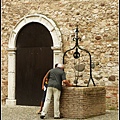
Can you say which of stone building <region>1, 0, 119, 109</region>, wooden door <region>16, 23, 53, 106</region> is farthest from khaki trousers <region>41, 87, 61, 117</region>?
wooden door <region>16, 23, 53, 106</region>

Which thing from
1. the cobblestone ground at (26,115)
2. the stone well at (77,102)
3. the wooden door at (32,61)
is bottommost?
the cobblestone ground at (26,115)

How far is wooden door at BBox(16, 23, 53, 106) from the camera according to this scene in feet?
41.3

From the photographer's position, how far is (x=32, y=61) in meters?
12.8

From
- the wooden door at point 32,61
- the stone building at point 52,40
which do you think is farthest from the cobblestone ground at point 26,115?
the wooden door at point 32,61

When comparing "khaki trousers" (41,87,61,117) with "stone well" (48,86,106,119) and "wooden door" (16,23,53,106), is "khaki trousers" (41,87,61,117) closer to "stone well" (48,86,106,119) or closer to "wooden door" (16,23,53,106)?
"stone well" (48,86,106,119)

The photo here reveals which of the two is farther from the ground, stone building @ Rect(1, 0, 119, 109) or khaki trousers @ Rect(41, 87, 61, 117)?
stone building @ Rect(1, 0, 119, 109)

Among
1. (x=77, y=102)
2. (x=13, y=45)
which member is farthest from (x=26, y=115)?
(x=13, y=45)

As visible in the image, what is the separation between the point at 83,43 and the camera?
472 inches

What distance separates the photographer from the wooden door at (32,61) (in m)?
12.6

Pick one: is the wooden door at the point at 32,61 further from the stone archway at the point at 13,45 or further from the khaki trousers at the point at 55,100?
the khaki trousers at the point at 55,100

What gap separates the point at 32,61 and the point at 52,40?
1000 mm

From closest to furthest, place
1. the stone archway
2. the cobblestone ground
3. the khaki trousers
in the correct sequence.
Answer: the khaki trousers, the cobblestone ground, the stone archway

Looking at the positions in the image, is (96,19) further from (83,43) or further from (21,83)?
(21,83)

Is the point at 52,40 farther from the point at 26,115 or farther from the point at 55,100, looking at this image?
the point at 55,100
